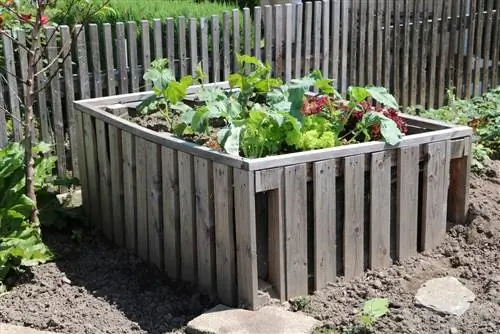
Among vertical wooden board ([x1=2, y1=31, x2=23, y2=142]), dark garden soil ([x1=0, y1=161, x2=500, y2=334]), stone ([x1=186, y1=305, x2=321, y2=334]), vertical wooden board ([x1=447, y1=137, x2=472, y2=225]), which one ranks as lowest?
dark garden soil ([x1=0, y1=161, x2=500, y2=334])

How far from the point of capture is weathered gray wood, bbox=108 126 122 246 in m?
5.44

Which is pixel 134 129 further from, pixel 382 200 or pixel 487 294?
pixel 487 294

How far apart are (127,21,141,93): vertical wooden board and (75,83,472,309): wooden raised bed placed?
134 centimetres

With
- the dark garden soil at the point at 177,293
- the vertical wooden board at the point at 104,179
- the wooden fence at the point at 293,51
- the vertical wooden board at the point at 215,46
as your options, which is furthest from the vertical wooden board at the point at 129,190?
the vertical wooden board at the point at 215,46

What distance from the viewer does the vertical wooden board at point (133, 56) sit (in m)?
6.77

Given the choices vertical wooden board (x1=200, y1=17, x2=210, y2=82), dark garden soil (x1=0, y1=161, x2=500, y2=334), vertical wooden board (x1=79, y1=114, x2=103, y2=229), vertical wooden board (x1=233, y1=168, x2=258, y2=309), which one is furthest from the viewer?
vertical wooden board (x1=200, y1=17, x2=210, y2=82)

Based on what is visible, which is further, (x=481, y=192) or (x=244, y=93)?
(x=481, y=192)

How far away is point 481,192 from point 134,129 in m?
2.50

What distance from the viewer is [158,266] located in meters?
5.17

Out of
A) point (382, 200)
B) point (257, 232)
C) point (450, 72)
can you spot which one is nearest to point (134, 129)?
point (257, 232)

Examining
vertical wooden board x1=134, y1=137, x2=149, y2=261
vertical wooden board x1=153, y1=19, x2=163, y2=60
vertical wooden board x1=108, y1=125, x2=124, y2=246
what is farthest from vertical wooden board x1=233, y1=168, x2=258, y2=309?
vertical wooden board x1=153, y1=19, x2=163, y2=60

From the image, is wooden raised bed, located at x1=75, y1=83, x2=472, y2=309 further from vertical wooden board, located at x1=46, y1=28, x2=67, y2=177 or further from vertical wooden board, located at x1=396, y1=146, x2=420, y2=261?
vertical wooden board, located at x1=46, y1=28, x2=67, y2=177

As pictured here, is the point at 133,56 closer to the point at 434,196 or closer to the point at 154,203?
the point at 154,203

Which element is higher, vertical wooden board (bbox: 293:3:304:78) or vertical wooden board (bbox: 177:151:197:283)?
vertical wooden board (bbox: 293:3:304:78)
